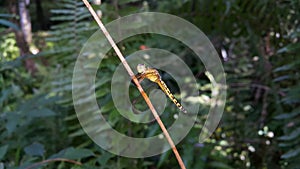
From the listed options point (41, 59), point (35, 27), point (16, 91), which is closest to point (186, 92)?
point (16, 91)

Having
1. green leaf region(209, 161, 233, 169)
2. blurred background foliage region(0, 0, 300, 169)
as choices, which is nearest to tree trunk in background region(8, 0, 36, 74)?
blurred background foliage region(0, 0, 300, 169)

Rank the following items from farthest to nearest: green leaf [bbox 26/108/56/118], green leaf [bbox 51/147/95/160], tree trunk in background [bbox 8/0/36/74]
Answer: tree trunk in background [bbox 8/0/36/74] → green leaf [bbox 26/108/56/118] → green leaf [bbox 51/147/95/160]

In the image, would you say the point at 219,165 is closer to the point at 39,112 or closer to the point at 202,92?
the point at 39,112

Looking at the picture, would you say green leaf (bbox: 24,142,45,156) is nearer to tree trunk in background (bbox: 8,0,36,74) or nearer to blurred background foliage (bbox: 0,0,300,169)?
blurred background foliage (bbox: 0,0,300,169)

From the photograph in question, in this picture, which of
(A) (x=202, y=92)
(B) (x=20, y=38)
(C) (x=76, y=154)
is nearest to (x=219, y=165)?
(C) (x=76, y=154)

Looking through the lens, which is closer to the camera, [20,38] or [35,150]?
[35,150]

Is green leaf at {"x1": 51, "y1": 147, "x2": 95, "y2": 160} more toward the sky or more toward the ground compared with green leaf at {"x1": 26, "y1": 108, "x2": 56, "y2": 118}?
more toward the ground

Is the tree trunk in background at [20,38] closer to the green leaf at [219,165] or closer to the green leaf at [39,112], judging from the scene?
the green leaf at [39,112]

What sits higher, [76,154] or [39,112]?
[39,112]

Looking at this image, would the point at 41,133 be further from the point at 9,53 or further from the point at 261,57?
the point at 9,53
